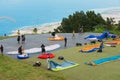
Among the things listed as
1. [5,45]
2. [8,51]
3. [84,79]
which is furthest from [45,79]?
[5,45]

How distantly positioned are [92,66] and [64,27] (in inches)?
2246

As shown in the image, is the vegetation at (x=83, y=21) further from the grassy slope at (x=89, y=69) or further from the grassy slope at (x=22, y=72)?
the grassy slope at (x=22, y=72)

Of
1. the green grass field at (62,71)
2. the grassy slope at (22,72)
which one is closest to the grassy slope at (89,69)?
the green grass field at (62,71)

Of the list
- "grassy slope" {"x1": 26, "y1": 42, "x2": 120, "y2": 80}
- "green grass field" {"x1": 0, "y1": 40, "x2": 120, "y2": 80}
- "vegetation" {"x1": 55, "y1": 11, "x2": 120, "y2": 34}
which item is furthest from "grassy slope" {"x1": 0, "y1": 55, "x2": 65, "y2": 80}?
"vegetation" {"x1": 55, "y1": 11, "x2": 120, "y2": 34}

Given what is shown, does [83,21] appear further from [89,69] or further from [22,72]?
[22,72]

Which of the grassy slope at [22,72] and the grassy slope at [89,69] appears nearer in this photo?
the grassy slope at [89,69]

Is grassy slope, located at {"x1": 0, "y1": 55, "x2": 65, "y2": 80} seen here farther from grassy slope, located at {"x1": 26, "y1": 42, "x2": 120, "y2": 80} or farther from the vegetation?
the vegetation

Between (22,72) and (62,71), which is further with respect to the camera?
(62,71)

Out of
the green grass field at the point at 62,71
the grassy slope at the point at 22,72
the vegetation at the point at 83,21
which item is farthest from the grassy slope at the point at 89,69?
the vegetation at the point at 83,21

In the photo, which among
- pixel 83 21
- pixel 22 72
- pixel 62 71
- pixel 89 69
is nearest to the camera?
pixel 22 72

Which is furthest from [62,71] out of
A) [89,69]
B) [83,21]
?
[83,21]

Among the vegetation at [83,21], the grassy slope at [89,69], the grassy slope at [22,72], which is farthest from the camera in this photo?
the vegetation at [83,21]

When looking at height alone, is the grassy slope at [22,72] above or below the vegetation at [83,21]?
below

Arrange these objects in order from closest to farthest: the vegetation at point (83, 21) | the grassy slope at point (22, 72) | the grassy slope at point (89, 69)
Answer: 1. the grassy slope at point (89, 69)
2. the grassy slope at point (22, 72)
3. the vegetation at point (83, 21)
